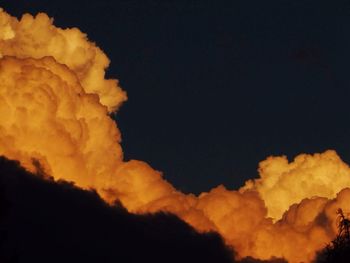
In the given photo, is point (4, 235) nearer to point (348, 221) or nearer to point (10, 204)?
point (10, 204)

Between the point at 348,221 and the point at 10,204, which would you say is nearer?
the point at 348,221

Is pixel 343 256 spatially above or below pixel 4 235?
below

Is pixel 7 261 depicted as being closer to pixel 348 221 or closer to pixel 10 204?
pixel 10 204

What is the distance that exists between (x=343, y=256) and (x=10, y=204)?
104ft

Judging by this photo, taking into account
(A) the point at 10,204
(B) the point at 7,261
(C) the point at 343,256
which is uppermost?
(A) the point at 10,204

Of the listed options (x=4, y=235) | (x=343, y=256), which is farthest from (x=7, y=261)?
(x=343, y=256)

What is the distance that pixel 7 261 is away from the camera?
65.1 metres

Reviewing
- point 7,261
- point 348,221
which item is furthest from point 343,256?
point 7,261

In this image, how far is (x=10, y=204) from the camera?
217 feet

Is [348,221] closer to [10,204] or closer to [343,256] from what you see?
[343,256]

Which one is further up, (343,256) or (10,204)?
(10,204)

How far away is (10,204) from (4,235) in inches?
167

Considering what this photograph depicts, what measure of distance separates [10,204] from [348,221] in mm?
31811

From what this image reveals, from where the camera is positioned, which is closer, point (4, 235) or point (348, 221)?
point (348, 221)
